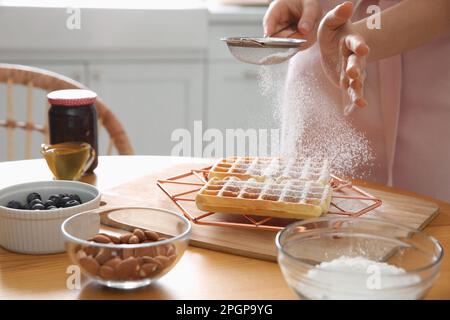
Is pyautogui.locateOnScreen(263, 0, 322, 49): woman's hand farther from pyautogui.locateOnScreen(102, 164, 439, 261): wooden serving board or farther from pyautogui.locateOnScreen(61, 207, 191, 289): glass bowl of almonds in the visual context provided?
pyautogui.locateOnScreen(61, 207, 191, 289): glass bowl of almonds

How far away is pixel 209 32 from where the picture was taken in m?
2.71

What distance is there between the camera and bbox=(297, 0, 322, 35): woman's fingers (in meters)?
1.33

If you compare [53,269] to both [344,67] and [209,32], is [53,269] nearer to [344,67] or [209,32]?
[344,67]

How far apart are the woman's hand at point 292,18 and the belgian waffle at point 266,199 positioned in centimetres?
37

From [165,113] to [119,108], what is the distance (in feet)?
0.60

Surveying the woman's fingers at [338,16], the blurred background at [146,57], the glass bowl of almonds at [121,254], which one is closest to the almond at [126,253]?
the glass bowl of almonds at [121,254]

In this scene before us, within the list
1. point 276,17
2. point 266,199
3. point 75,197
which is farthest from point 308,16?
point 75,197

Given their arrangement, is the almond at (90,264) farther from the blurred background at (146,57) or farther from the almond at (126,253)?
the blurred background at (146,57)

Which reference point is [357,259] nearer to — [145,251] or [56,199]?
[145,251]

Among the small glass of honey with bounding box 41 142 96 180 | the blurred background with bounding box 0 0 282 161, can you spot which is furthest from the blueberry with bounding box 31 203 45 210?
the blurred background with bounding box 0 0 282 161

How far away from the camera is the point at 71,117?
1323 mm

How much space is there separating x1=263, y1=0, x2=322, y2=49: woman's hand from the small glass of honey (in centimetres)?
42

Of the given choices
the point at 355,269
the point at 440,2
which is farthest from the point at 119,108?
the point at 355,269

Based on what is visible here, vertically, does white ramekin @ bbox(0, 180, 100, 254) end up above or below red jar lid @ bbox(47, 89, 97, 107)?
below
